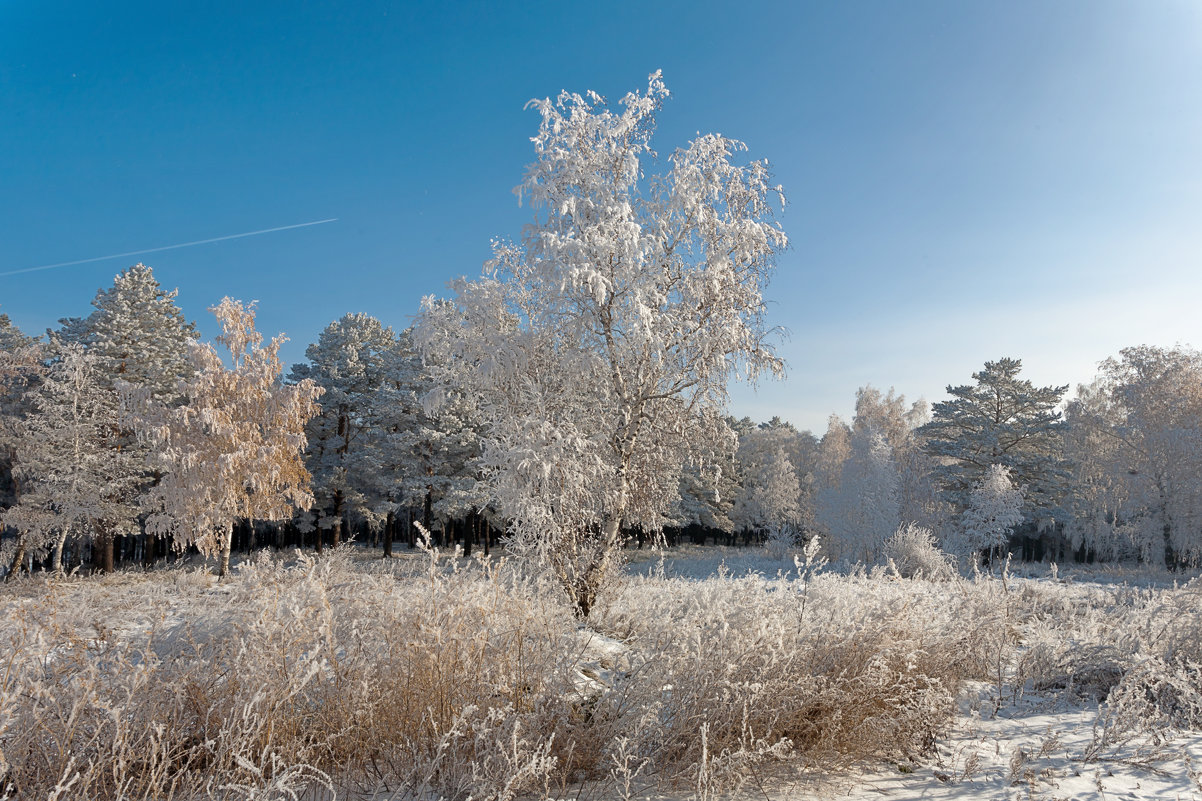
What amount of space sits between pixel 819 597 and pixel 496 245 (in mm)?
6559

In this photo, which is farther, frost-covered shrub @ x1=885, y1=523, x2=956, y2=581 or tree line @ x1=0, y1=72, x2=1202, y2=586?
frost-covered shrub @ x1=885, y1=523, x2=956, y2=581

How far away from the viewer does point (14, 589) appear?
39.5 ft

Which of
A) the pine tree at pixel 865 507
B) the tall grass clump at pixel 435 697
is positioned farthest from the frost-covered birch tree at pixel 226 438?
the pine tree at pixel 865 507

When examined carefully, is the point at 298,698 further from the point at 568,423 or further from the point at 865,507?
the point at 865,507

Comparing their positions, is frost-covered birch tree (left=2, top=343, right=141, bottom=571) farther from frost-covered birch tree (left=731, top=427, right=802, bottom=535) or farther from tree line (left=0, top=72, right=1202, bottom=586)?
frost-covered birch tree (left=731, top=427, right=802, bottom=535)

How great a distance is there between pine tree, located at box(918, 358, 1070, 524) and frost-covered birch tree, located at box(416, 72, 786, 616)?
26665mm

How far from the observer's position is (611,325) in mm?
7805

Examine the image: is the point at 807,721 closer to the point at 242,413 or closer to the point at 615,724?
the point at 615,724

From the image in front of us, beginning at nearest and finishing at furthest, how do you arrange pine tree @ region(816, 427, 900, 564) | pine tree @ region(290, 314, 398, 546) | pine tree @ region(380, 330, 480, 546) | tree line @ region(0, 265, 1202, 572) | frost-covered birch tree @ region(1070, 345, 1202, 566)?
Result: tree line @ region(0, 265, 1202, 572), pine tree @ region(816, 427, 900, 564), frost-covered birch tree @ region(1070, 345, 1202, 566), pine tree @ region(380, 330, 480, 546), pine tree @ region(290, 314, 398, 546)

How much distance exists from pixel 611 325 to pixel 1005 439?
30.7 m

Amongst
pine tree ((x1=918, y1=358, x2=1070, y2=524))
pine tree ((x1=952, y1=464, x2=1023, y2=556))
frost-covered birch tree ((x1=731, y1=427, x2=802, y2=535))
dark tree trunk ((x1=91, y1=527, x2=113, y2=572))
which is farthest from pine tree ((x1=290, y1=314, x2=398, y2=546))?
pine tree ((x1=918, y1=358, x2=1070, y2=524))

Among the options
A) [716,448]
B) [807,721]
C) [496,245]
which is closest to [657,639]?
[807,721]

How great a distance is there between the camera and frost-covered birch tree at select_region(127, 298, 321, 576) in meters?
14.6

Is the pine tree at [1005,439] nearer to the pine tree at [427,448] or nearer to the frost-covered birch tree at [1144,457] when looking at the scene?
the frost-covered birch tree at [1144,457]
